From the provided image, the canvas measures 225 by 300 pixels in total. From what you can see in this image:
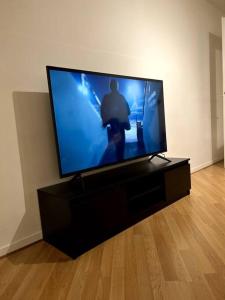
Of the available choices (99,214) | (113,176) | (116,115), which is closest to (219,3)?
(116,115)

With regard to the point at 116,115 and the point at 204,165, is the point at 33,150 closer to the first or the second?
the point at 116,115

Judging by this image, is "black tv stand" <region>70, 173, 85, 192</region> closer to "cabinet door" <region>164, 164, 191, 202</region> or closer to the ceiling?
"cabinet door" <region>164, 164, 191, 202</region>

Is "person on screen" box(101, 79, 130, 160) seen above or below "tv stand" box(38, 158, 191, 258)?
above

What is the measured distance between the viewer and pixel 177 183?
2.80m

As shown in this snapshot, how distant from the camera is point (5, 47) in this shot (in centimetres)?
189

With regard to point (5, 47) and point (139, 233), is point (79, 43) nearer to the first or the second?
point (5, 47)

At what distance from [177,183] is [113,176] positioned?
2.87 ft

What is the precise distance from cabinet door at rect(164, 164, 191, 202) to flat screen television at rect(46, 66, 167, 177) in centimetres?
34

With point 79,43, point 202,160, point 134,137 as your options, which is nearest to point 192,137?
point 202,160

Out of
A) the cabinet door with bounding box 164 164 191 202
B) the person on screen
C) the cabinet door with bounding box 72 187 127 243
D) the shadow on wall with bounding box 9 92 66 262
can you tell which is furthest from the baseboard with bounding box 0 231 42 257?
the cabinet door with bounding box 164 164 191 202

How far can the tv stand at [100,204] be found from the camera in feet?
5.93

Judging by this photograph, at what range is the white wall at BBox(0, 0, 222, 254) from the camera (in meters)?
1.94

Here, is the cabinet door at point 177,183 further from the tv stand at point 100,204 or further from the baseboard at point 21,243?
the baseboard at point 21,243

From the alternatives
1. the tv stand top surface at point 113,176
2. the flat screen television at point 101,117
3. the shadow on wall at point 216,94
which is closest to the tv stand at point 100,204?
the tv stand top surface at point 113,176
